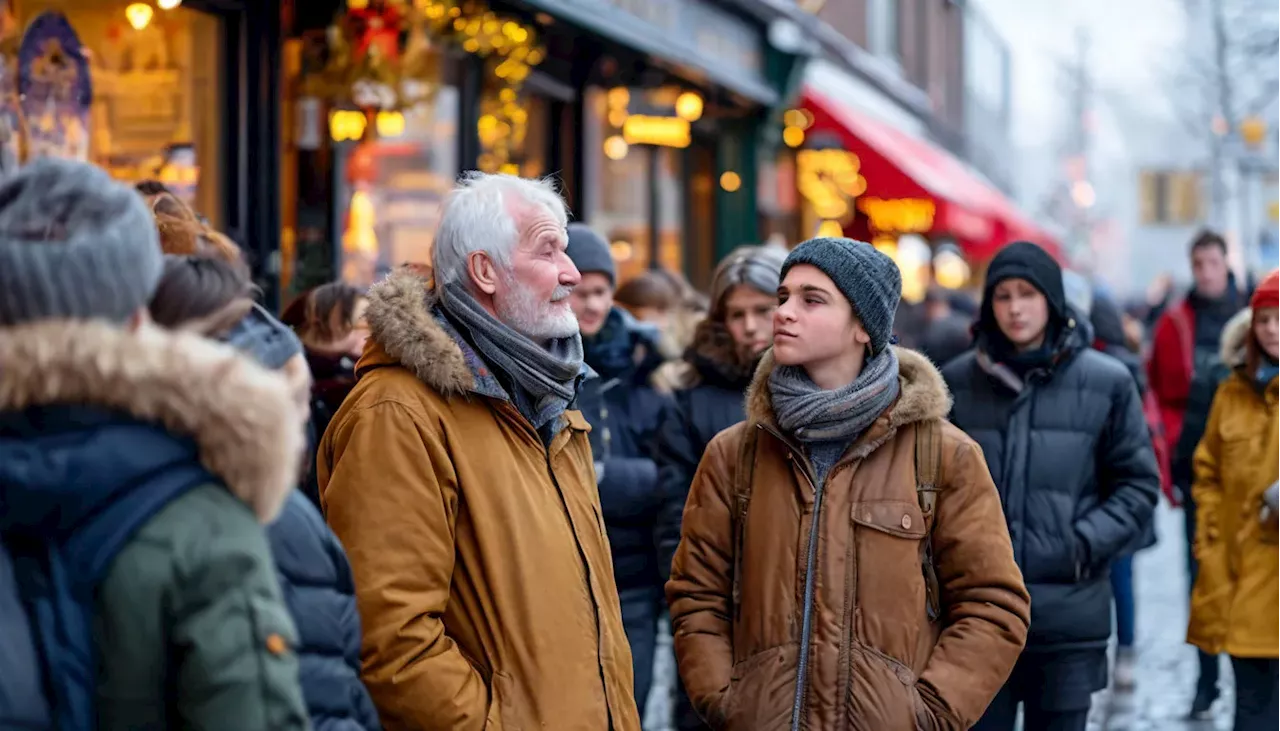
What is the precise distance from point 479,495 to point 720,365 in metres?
2.83

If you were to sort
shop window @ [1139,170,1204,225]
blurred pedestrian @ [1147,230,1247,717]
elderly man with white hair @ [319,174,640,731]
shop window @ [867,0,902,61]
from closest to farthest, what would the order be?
elderly man with white hair @ [319,174,640,731] < blurred pedestrian @ [1147,230,1247,717] < shop window @ [867,0,902,61] < shop window @ [1139,170,1204,225]

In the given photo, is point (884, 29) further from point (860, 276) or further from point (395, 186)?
point (860, 276)

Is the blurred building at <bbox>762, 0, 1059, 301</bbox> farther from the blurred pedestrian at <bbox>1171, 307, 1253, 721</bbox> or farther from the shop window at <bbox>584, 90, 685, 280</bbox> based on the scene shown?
the blurred pedestrian at <bbox>1171, 307, 1253, 721</bbox>

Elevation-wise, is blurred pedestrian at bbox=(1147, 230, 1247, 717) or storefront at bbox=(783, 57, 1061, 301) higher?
storefront at bbox=(783, 57, 1061, 301)

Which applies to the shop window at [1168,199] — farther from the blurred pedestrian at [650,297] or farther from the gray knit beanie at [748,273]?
the gray knit beanie at [748,273]

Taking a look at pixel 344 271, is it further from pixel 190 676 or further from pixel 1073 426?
pixel 190 676

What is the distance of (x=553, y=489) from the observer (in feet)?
12.5

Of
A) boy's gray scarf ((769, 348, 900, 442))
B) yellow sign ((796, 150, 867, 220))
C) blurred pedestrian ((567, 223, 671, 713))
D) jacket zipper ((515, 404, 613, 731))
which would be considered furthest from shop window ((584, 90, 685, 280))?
jacket zipper ((515, 404, 613, 731))

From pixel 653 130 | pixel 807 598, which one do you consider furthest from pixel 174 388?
pixel 653 130

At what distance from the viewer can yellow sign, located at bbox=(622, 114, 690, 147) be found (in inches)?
562

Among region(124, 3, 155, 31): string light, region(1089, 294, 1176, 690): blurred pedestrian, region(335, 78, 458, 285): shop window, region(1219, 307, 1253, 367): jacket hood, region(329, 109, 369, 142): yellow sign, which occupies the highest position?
region(124, 3, 155, 31): string light

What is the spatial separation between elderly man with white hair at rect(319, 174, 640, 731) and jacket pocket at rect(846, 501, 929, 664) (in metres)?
0.59

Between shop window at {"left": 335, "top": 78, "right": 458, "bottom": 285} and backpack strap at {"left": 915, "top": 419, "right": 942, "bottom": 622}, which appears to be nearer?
backpack strap at {"left": 915, "top": 419, "right": 942, "bottom": 622}

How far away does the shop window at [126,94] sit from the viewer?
24.5 ft
